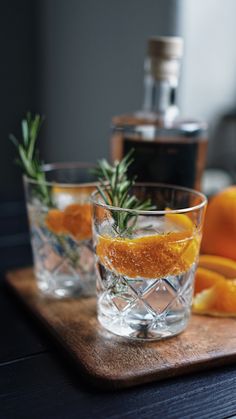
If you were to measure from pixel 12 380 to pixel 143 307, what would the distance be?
0.45 ft

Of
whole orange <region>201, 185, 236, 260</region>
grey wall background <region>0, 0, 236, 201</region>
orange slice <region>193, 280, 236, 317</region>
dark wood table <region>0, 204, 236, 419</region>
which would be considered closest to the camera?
dark wood table <region>0, 204, 236, 419</region>

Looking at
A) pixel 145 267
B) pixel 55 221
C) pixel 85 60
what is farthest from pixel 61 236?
pixel 85 60

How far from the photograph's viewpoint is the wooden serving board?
0.48 m

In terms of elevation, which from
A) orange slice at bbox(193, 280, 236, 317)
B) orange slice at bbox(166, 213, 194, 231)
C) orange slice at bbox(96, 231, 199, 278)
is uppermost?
orange slice at bbox(166, 213, 194, 231)

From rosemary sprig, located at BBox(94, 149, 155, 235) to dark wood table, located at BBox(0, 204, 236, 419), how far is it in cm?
13

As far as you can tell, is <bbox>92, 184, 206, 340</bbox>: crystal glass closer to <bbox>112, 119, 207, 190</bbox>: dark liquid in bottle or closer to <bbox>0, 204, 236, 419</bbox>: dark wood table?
<bbox>0, 204, 236, 419</bbox>: dark wood table

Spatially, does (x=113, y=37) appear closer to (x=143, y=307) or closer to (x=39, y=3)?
(x=39, y=3)

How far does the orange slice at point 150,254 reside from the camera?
510 millimetres

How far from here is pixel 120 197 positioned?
573 mm

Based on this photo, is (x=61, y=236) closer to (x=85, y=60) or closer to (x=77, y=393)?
(x=77, y=393)

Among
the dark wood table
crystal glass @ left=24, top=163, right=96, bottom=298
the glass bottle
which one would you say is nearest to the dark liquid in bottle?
the glass bottle

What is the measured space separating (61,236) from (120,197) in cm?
10

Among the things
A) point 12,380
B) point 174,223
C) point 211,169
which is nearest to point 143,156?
point 174,223

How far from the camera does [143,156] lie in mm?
744
